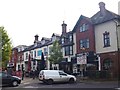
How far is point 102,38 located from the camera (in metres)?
37.0

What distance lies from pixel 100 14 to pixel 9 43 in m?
15.8

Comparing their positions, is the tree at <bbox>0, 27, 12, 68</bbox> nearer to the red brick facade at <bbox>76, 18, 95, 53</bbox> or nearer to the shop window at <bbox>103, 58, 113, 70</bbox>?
the red brick facade at <bbox>76, 18, 95, 53</bbox>

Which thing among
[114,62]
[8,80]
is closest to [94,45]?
[114,62]

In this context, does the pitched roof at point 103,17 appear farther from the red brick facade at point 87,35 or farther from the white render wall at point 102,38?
the red brick facade at point 87,35

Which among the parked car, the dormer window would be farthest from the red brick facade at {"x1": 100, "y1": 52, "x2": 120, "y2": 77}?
the parked car

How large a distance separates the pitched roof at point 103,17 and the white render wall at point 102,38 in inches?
23.9

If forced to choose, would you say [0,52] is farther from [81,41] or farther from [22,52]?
[22,52]

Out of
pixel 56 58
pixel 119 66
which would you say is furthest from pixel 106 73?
pixel 56 58

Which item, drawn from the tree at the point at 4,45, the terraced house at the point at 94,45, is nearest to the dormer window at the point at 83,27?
the terraced house at the point at 94,45

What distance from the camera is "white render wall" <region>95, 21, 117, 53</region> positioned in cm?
3509

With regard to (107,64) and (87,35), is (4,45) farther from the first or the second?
(107,64)

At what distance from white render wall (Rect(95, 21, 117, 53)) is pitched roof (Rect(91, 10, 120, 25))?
606 mm

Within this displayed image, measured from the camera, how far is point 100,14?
4025cm

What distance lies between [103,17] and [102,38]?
3530mm
